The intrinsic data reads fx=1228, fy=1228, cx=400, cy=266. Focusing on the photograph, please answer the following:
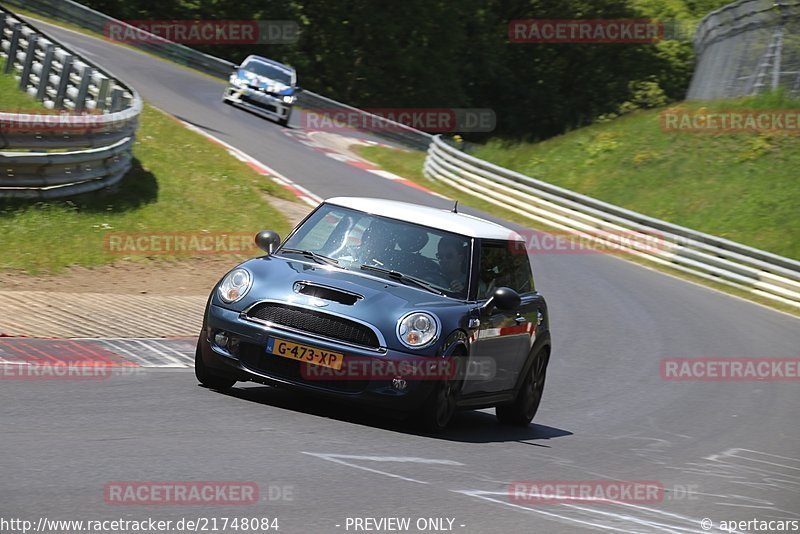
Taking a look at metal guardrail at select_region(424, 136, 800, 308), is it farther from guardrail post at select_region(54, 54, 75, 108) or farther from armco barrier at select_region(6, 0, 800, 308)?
guardrail post at select_region(54, 54, 75, 108)

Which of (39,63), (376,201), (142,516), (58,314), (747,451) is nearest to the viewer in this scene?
(142,516)

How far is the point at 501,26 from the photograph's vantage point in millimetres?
58656

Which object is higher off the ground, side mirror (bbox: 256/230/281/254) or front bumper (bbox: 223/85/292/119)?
side mirror (bbox: 256/230/281/254)

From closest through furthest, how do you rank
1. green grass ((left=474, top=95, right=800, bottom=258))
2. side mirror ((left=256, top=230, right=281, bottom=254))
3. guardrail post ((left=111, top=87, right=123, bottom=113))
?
side mirror ((left=256, top=230, right=281, bottom=254)) < guardrail post ((left=111, top=87, right=123, bottom=113)) < green grass ((left=474, top=95, right=800, bottom=258))

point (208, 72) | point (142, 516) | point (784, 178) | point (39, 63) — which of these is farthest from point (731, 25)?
point (142, 516)

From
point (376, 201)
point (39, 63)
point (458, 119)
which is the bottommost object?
point (458, 119)

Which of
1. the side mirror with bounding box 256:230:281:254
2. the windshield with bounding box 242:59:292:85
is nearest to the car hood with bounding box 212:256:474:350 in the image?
the side mirror with bounding box 256:230:281:254

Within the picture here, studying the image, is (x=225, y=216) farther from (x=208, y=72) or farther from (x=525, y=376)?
(x=208, y=72)

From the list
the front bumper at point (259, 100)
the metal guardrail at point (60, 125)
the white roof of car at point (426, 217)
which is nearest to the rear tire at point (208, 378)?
the white roof of car at point (426, 217)

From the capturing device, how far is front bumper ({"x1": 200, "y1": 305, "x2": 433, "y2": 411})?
8000 millimetres

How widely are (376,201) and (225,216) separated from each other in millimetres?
9652

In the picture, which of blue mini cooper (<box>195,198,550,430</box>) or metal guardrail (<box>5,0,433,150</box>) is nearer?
blue mini cooper (<box>195,198,550,430</box>)

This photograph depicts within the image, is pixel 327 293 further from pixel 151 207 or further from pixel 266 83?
pixel 266 83

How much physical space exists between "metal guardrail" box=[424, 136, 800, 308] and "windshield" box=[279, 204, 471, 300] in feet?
50.6
